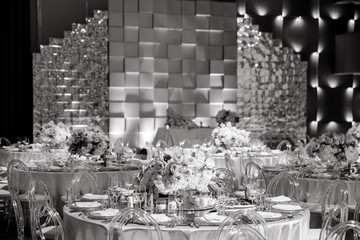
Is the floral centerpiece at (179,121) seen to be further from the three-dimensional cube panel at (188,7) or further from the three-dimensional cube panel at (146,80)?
the three-dimensional cube panel at (188,7)

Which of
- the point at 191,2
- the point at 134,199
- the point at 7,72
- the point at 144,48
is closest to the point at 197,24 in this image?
the point at 191,2

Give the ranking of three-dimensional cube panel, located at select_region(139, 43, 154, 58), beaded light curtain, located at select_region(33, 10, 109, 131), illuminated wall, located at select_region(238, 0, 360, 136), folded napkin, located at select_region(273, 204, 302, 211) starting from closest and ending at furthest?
1. folded napkin, located at select_region(273, 204, 302, 211)
2. beaded light curtain, located at select_region(33, 10, 109, 131)
3. three-dimensional cube panel, located at select_region(139, 43, 154, 58)
4. illuminated wall, located at select_region(238, 0, 360, 136)

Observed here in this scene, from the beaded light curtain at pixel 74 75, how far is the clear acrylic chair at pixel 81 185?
206 inches

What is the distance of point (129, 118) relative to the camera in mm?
12188

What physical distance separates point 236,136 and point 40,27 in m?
5.21

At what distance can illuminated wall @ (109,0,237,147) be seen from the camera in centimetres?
1199

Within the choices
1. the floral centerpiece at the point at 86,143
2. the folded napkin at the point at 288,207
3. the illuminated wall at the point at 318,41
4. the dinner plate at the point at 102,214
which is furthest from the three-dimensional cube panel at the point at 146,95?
the dinner plate at the point at 102,214

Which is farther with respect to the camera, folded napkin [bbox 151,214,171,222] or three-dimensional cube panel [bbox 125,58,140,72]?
three-dimensional cube panel [bbox 125,58,140,72]

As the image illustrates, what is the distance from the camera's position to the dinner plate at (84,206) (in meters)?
4.22

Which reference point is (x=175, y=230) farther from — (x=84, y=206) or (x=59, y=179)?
(x=59, y=179)

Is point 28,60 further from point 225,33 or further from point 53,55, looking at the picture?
point 225,33

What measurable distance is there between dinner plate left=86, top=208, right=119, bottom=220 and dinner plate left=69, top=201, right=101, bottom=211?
16 cm

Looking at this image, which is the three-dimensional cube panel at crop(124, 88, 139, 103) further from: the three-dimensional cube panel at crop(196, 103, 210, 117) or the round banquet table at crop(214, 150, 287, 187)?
the round banquet table at crop(214, 150, 287, 187)

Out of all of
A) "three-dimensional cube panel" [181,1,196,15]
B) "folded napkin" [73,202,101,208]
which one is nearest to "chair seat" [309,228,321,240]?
"folded napkin" [73,202,101,208]
